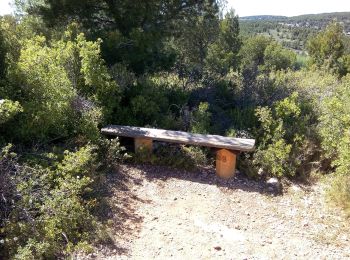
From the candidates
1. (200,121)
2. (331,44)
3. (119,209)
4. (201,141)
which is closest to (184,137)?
(201,141)

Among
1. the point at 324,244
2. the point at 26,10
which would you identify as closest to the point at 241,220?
the point at 324,244

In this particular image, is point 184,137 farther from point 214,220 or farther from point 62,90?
point 62,90

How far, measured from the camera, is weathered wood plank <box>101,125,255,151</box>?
5.10 m

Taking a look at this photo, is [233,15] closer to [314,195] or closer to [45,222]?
[314,195]

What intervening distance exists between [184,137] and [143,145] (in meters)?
0.66

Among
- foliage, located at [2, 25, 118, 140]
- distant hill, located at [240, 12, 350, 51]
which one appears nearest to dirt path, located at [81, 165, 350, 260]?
foliage, located at [2, 25, 118, 140]

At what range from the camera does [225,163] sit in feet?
17.0

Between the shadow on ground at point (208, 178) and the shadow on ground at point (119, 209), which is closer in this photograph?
the shadow on ground at point (119, 209)

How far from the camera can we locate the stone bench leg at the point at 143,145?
5.46 m

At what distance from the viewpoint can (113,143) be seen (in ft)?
16.8

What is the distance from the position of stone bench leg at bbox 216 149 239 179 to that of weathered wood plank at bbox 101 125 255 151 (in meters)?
0.10

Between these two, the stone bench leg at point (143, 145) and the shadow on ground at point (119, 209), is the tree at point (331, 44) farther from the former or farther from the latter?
the shadow on ground at point (119, 209)

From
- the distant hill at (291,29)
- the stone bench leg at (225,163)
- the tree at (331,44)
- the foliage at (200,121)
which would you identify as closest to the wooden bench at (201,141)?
the stone bench leg at (225,163)

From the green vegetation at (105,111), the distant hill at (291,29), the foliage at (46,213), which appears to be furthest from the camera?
the distant hill at (291,29)
